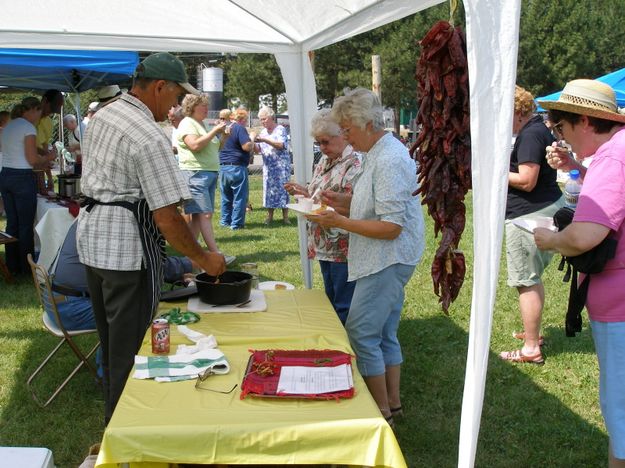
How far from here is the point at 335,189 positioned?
393 cm

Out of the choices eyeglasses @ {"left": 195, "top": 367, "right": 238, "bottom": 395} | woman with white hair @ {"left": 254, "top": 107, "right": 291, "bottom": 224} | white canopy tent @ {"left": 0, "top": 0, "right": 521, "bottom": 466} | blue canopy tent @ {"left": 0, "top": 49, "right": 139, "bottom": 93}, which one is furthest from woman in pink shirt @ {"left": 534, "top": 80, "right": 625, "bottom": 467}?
woman with white hair @ {"left": 254, "top": 107, "right": 291, "bottom": 224}

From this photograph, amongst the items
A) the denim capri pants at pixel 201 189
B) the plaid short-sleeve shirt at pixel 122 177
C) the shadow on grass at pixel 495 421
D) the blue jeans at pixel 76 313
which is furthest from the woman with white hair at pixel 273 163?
the plaid short-sleeve shirt at pixel 122 177

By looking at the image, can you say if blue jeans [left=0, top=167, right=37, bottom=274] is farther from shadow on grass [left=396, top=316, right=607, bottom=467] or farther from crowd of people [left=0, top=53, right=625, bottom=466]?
shadow on grass [left=396, top=316, right=607, bottom=467]

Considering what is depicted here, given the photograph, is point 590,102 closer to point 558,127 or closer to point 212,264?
point 558,127

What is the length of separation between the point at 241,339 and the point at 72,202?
443 cm

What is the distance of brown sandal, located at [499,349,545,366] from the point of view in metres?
4.69

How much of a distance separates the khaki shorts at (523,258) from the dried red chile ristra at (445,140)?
2.01 meters

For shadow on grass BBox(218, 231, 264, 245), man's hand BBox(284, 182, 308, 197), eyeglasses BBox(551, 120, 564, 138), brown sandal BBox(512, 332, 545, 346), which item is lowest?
brown sandal BBox(512, 332, 545, 346)

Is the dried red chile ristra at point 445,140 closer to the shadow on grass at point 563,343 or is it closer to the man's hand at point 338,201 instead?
the man's hand at point 338,201

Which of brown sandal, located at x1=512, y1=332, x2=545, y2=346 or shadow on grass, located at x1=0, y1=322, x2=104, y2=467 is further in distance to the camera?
brown sandal, located at x1=512, y1=332, x2=545, y2=346

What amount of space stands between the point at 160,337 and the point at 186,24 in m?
2.81

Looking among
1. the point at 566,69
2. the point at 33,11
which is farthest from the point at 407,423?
the point at 566,69

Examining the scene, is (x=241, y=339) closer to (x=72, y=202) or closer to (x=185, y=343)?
(x=185, y=343)

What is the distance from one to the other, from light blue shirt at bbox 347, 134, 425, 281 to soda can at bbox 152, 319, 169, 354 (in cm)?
103
